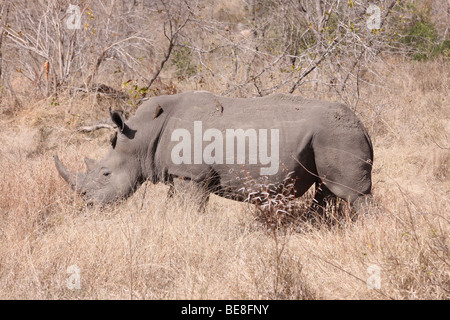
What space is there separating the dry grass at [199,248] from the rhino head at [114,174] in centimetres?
15

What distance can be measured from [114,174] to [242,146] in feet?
4.65

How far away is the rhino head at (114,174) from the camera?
5.55 meters

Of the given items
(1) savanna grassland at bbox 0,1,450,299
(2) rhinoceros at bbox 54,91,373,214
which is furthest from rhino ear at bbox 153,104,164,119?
(1) savanna grassland at bbox 0,1,450,299

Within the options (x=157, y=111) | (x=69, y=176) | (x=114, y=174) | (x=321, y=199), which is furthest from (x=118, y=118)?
(x=321, y=199)

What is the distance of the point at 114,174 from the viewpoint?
18.5 feet

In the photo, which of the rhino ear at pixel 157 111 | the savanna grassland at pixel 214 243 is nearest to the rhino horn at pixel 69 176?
the savanna grassland at pixel 214 243

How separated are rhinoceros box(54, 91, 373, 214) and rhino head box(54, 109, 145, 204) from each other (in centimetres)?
1

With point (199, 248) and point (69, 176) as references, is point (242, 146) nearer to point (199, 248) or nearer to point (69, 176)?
point (199, 248)

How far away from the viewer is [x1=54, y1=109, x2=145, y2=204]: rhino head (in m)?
5.55

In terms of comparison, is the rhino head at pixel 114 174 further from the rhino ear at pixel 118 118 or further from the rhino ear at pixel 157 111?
the rhino ear at pixel 157 111

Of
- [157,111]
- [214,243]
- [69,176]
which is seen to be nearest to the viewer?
[214,243]
